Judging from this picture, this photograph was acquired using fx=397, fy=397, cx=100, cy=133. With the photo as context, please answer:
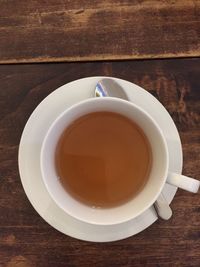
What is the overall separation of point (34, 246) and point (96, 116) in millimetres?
323

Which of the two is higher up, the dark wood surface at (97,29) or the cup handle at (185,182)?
the dark wood surface at (97,29)

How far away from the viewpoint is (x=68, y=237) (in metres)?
0.89

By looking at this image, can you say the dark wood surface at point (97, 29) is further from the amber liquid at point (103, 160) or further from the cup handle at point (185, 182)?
the cup handle at point (185, 182)

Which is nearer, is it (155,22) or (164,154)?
(164,154)

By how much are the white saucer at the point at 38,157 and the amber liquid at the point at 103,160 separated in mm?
47

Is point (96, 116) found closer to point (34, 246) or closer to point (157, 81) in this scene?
Result: point (157, 81)

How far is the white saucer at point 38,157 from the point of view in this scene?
0.85m

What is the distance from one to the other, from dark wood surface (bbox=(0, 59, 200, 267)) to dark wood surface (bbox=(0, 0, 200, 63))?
0.03m

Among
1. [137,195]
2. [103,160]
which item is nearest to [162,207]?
[137,195]

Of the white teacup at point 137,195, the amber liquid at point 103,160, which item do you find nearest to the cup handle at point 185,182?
the white teacup at point 137,195

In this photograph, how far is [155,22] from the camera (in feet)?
3.08

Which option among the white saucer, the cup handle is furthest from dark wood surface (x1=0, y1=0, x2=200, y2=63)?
the cup handle

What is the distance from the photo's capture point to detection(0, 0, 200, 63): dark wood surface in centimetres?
93

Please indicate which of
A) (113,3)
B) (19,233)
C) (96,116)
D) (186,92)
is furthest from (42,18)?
(19,233)
